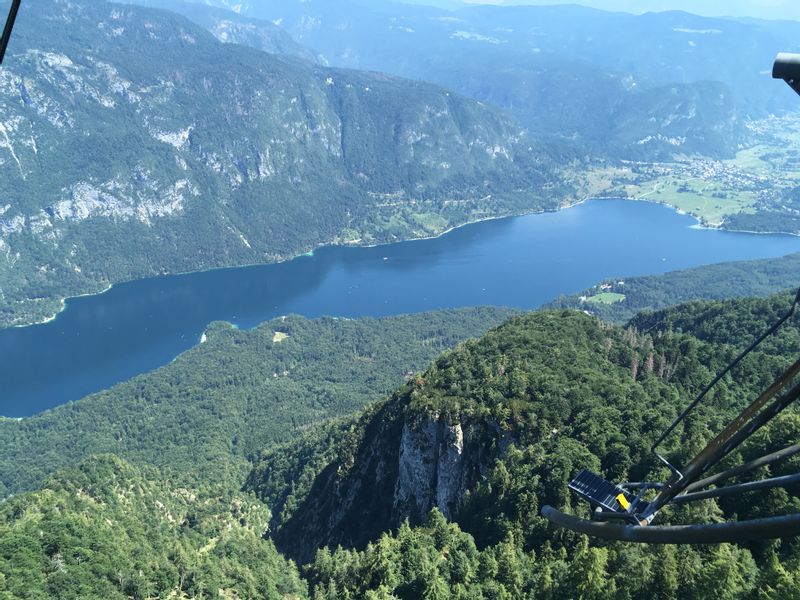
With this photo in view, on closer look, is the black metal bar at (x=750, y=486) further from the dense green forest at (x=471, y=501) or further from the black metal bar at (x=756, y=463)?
the dense green forest at (x=471, y=501)

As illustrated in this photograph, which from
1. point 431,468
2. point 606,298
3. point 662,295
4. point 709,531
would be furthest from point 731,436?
point 662,295

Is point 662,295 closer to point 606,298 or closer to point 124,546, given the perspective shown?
point 606,298

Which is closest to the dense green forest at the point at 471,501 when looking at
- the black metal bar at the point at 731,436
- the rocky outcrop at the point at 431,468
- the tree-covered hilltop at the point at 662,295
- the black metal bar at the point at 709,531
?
the rocky outcrop at the point at 431,468

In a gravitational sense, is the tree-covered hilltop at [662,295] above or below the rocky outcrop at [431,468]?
below

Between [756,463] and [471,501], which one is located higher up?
[756,463]

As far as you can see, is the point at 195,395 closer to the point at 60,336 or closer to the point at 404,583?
the point at 60,336

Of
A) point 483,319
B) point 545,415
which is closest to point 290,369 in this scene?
point 483,319
